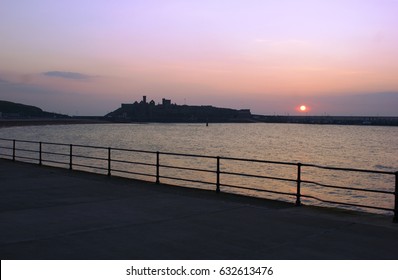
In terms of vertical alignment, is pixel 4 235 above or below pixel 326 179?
above

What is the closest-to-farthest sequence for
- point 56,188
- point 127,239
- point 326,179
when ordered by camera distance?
point 127,239 < point 56,188 < point 326,179

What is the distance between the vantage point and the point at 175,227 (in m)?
9.16

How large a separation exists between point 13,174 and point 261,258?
1318cm

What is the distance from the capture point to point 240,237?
8391 millimetres

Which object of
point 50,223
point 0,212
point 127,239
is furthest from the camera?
point 0,212

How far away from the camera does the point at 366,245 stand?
7.89 metres

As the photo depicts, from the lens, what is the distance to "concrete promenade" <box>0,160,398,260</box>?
7410 mm

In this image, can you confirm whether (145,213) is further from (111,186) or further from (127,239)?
(111,186)

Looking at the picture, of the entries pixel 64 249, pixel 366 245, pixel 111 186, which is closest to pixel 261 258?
pixel 366 245

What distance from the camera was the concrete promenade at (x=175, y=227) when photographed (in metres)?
7.41

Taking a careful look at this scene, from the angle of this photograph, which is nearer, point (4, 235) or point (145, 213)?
point (4, 235)

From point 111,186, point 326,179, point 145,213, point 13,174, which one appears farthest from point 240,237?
point 326,179
